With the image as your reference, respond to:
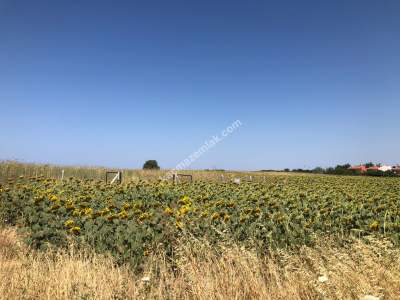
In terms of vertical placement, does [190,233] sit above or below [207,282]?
above

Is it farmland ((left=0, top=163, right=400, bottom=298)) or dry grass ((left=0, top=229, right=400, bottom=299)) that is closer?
dry grass ((left=0, top=229, right=400, bottom=299))

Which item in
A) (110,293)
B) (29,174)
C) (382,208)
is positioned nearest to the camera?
(110,293)

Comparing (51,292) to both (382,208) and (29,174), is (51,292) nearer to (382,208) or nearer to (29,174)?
(382,208)

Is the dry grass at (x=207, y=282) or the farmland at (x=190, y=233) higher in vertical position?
the farmland at (x=190, y=233)

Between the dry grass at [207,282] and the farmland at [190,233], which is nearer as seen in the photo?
the dry grass at [207,282]

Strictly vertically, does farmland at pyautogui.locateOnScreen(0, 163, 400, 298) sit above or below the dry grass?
above

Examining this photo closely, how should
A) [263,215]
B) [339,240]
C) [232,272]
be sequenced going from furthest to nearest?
1. [263,215]
2. [339,240]
3. [232,272]

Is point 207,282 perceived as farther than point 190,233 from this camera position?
No

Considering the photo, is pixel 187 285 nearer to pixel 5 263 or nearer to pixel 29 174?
pixel 5 263

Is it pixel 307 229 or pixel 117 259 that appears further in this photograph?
pixel 307 229

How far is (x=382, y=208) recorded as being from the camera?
841cm

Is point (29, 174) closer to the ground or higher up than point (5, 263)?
higher up

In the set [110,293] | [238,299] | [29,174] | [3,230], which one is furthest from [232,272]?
[29,174]

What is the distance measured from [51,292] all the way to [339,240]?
162 inches
